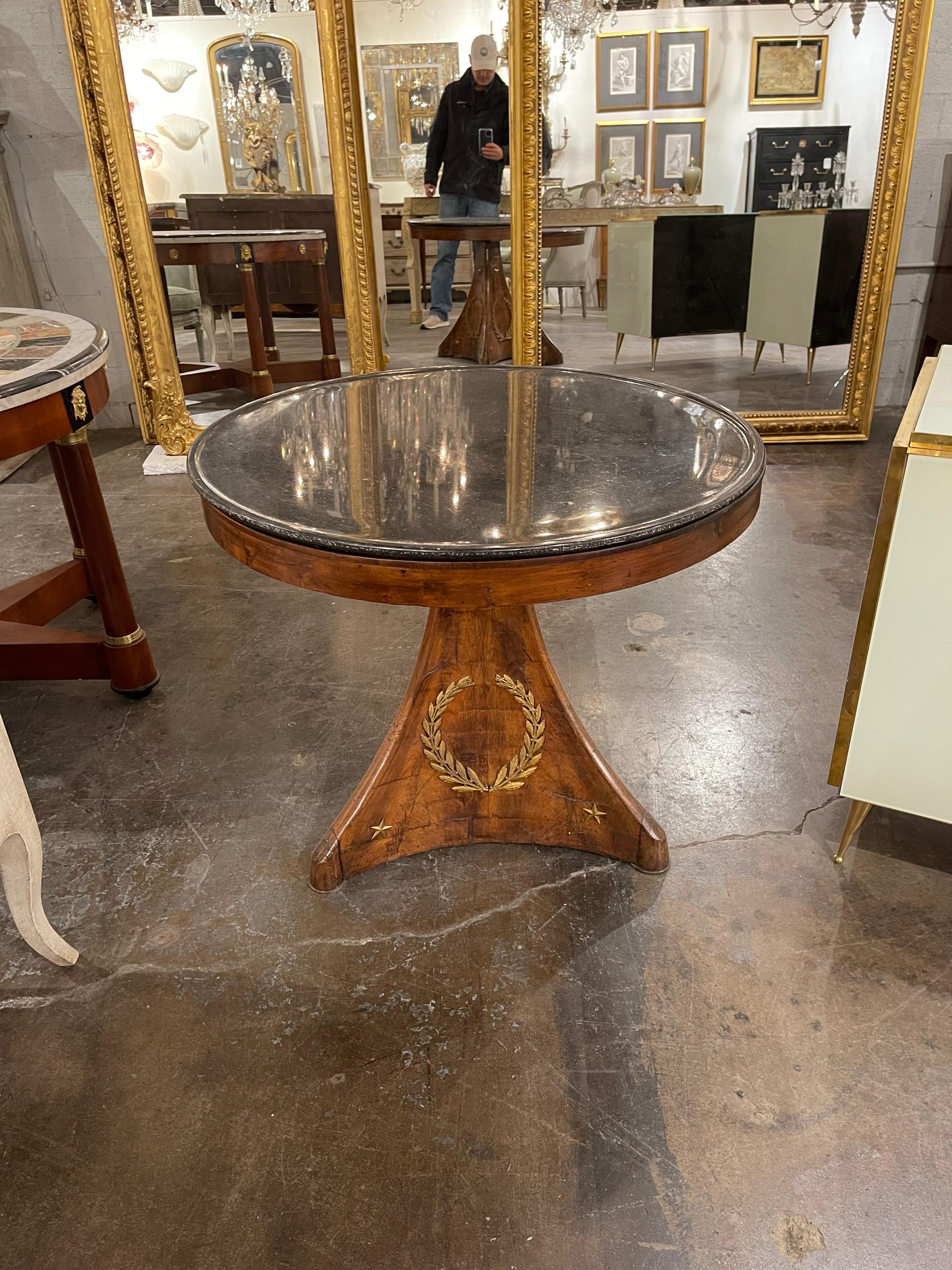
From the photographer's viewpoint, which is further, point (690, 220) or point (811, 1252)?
point (690, 220)

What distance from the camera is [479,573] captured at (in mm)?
1019

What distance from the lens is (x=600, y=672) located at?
2348mm

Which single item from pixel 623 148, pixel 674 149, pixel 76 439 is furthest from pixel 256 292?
pixel 76 439

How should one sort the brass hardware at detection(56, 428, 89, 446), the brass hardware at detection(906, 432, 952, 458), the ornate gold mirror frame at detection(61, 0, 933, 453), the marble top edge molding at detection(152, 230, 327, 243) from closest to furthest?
the brass hardware at detection(906, 432, 952, 458) < the brass hardware at detection(56, 428, 89, 446) < the ornate gold mirror frame at detection(61, 0, 933, 453) < the marble top edge molding at detection(152, 230, 327, 243)

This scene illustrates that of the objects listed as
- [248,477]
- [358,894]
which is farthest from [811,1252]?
[248,477]

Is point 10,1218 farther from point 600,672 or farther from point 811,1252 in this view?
point 600,672

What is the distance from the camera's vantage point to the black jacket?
3787 millimetres

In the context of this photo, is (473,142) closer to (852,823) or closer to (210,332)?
(210,332)

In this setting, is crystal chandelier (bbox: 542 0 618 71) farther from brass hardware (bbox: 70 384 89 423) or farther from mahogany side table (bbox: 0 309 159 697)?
brass hardware (bbox: 70 384 89 423)

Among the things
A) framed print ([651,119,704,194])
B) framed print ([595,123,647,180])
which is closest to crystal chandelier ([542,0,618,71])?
framed print ([595,123,647,180])

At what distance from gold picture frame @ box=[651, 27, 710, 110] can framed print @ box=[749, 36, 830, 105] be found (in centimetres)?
20

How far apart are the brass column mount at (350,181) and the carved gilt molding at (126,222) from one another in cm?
86

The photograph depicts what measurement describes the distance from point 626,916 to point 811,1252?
0.57 metres

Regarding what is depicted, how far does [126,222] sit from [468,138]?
1.59 meters
